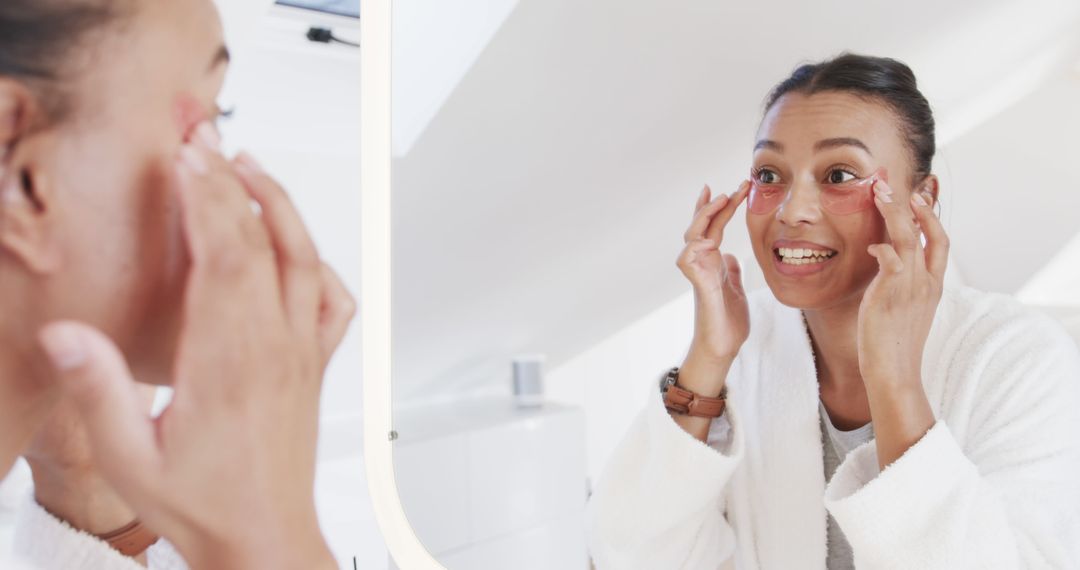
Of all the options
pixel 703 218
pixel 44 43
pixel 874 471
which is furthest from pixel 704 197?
pixel 44 43

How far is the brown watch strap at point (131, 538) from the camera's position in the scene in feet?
1.22

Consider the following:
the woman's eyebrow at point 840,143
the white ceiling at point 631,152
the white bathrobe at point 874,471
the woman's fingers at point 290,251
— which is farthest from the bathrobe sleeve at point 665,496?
the woman's fingers at point 290,251

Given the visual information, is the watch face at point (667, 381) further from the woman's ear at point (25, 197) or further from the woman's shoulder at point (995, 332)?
the woman's ear at point (25, 197)

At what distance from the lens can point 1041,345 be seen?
54 centimetres

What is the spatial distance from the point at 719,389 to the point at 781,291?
9 centimetres

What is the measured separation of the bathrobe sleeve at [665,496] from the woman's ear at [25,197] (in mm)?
430

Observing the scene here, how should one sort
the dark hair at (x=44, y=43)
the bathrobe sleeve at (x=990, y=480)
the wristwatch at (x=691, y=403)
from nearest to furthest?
the dark hair at (x=44, y=43) < the bathrobe sleeve at (x=990, y=480) < the wristwatch at (x=691, y=403)

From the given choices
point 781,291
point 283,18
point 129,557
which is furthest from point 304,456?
point 781,291

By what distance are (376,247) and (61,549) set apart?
258mm

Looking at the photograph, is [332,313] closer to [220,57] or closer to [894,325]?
[220,57]

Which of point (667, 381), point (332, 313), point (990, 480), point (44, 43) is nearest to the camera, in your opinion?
point (44, 43)

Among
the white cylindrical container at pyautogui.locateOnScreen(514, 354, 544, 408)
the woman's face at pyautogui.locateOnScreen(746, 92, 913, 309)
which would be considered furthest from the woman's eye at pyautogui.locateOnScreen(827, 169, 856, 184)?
the white cylindrical container at pyautogui.locateOnScreen(514, 354, 544, 408)

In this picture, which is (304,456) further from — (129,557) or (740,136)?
(740,136)

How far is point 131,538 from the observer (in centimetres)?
38
